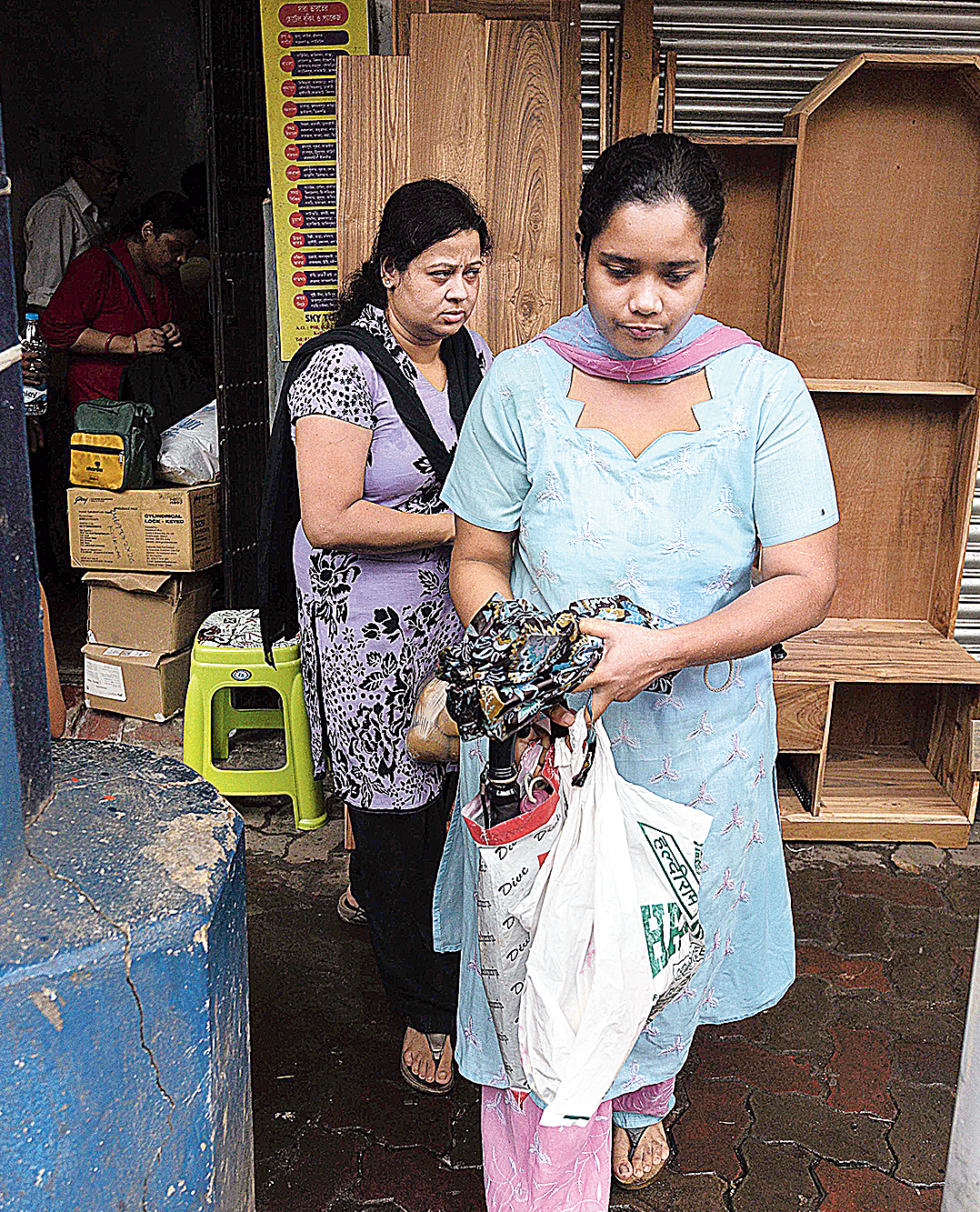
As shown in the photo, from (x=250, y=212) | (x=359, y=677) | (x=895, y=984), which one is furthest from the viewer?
(x=250, y=212)

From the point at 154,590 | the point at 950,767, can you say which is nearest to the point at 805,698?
the point at 950,767

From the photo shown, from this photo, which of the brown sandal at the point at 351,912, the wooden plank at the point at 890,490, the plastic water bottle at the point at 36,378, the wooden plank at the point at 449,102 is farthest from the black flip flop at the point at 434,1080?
the plastic water bottle at the point at 36,378

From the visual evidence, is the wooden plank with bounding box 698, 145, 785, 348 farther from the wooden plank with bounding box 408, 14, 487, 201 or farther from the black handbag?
the black handbag

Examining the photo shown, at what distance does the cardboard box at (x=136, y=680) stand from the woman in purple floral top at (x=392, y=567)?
209 centimetres

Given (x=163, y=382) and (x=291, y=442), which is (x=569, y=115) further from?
(x=163, y=382)

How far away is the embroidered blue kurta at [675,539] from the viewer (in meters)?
1.94

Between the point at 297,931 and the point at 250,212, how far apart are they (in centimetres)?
274

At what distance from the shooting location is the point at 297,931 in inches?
130

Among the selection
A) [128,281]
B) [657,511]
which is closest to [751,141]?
[657,511]

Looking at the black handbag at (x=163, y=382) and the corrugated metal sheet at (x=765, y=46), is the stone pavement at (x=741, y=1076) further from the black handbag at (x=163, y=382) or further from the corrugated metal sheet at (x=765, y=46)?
the black handbag at (x=163, y=382)

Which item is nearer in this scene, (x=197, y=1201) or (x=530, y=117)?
(x=197, y=1201)

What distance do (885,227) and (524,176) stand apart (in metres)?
1.24

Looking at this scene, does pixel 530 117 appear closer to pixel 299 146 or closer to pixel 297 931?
pixel 299 146

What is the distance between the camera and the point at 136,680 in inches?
182
